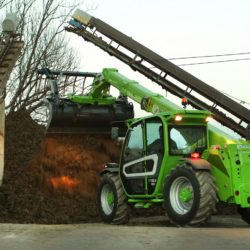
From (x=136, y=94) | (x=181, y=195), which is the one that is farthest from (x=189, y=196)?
(x=136, y=94)

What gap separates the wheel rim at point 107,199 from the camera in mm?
12732

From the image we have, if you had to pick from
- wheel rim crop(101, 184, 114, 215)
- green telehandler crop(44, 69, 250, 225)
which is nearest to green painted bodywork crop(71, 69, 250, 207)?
green telehandler crop(44, 69, 250, 225)

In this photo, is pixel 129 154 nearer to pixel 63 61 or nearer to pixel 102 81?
pixel 102 81

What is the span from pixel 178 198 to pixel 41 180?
22.9 feet

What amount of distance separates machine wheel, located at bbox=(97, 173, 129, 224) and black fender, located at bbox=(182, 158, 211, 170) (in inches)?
92.9

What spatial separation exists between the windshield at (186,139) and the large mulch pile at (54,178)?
A: 13.8 ft

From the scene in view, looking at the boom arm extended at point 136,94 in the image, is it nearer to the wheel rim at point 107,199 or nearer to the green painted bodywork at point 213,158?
the green painted bodywork at point 213,158

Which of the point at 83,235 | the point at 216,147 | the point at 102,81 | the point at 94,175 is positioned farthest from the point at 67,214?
the point at 83,235

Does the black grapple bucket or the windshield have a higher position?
the black grapple bucket

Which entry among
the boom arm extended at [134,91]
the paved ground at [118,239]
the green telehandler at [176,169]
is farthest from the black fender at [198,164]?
the boom arm extended at [134,91]

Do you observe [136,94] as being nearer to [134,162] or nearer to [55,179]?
[134,162]

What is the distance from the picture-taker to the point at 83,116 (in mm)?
16562

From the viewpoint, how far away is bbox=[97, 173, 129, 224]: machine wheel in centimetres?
1230

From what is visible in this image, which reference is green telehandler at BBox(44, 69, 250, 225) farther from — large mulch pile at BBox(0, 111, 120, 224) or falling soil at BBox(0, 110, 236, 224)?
large mulch pile at BBox(0, 111, 120, 224)
